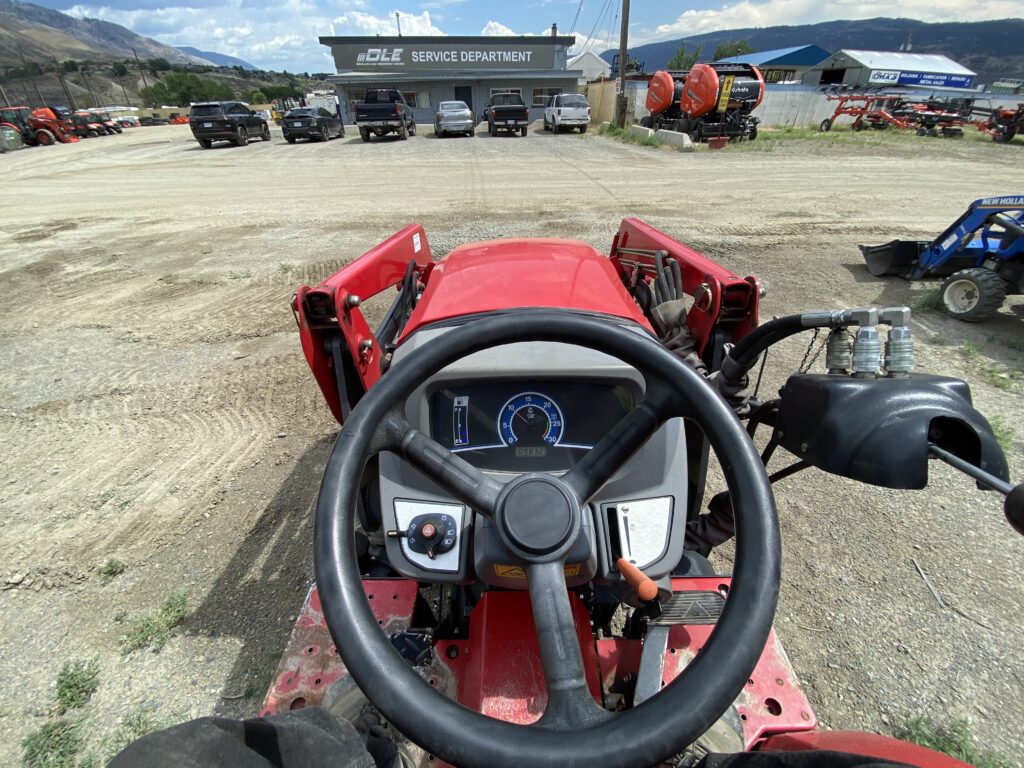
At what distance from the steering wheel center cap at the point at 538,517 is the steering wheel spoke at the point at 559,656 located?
4cm

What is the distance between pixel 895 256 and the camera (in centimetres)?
591

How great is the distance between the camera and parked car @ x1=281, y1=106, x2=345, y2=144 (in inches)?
819

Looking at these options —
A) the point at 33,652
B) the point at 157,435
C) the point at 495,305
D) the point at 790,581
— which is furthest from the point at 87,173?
the point at 790,581

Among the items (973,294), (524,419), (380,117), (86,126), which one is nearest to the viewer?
(524,419)

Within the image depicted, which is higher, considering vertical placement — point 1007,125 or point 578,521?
point 578,521

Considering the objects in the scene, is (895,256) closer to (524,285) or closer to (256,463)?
(524,285)

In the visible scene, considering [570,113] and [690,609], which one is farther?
[570,113]

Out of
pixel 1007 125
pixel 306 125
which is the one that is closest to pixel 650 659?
pixel 306 125

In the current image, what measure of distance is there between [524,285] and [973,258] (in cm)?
623

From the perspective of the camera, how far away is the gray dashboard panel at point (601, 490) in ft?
4.49

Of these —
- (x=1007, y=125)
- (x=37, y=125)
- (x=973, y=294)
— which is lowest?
(x=973, y=294)

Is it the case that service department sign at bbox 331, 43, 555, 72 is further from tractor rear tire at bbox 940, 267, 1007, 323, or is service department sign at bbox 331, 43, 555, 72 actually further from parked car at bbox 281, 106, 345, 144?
tractor rear tire at bbox 940, 267, 1007, 323

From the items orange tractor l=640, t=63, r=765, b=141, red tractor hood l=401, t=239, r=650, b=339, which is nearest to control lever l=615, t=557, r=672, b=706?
red tractor hood l=401, t=239, r=650, b=339

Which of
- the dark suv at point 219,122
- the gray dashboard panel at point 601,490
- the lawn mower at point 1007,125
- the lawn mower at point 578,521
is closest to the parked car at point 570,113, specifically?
the dark suv at point 219,122
